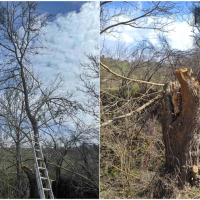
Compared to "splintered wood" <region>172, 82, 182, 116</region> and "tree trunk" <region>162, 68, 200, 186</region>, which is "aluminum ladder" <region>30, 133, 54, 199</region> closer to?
"tree trunk" <region>162, 68, 200, 186</region>

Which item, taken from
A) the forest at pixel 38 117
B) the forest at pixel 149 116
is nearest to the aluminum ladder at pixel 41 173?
the forest at pixel 38 117

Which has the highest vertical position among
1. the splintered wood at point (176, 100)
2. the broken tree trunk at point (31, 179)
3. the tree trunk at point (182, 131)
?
the splintered wood at point (176, 100)

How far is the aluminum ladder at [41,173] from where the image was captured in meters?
2.80

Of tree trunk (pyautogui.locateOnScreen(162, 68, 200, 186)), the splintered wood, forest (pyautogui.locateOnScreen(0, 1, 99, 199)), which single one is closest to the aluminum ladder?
forest (pyautogui.locateOnScreen(0, 1, 99, 199))

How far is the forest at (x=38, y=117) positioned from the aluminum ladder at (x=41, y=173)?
30 millimetres

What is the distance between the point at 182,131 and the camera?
3227 millimetres

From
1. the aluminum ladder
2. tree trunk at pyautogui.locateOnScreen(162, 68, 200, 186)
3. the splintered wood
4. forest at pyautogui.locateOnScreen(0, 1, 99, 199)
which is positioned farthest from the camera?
the splintered wood

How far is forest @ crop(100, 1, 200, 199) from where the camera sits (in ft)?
10.4

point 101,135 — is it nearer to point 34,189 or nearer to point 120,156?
point 120,156

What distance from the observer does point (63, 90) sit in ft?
10.6

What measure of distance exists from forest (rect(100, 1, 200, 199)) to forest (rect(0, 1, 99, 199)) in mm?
324

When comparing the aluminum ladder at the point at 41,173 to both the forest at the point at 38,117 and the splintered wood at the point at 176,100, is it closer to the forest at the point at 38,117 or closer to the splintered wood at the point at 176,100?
the forest at the point at 38,117

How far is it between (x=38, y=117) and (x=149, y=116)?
5.99ft

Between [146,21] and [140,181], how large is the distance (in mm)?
2673
